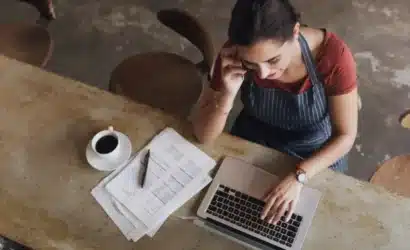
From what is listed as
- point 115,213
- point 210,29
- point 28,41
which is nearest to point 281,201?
point 115,213

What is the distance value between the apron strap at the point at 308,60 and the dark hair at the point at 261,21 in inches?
5.9

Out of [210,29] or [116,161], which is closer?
[116,161]

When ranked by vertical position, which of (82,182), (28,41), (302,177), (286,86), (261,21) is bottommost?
(28,41)

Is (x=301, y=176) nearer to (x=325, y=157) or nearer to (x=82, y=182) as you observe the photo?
(x=325, y=157)

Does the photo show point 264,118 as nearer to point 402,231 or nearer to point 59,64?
point 402,231

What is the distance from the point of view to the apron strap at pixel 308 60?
1.44m

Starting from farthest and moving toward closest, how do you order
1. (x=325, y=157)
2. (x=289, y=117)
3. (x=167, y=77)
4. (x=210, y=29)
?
(x=210, y=29), (x=167, y=77), (x=289, y=117), (x=325, y=157)

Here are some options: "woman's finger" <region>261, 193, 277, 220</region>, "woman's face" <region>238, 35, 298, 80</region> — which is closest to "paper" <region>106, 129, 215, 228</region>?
"woman's finger" <region>261, 193, 277, 220</region>

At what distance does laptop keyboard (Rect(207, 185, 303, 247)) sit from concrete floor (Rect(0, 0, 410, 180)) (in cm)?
123

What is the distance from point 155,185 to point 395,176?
2.69ft

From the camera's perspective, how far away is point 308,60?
57.5 inches

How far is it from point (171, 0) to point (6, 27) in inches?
36.8

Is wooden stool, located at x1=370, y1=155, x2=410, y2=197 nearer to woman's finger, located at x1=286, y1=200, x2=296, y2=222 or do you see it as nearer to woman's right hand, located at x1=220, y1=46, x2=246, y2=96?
woman's finger, located at x1=286, y1=200, x2=296, y2=222

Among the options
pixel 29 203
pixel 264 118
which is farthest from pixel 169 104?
pixel 29 203
